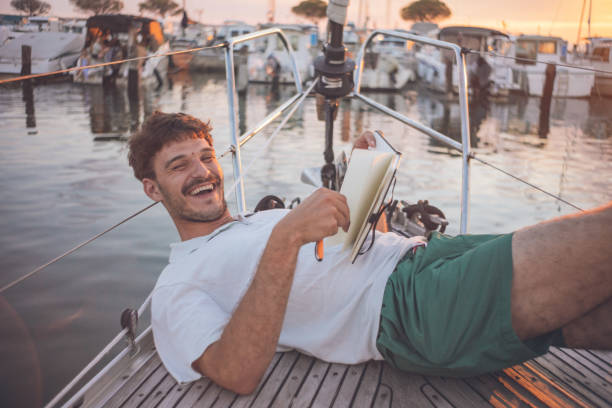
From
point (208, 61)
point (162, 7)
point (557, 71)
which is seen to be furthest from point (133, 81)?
point (162, 7)

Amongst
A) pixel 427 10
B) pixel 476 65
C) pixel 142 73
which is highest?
pixel 427 10

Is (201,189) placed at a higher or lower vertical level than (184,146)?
lower

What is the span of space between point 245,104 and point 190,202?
17348 mm

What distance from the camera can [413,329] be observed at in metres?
1.58

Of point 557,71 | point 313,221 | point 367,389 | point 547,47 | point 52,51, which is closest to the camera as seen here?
point 313,221

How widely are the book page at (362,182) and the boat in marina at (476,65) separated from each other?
19216 mm

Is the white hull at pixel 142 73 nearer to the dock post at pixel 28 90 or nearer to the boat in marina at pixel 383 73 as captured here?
the dock post at pixel 28 90

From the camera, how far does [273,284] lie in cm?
135

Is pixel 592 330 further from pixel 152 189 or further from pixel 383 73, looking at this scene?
pixel 383 73

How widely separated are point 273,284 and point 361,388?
0.57 metres

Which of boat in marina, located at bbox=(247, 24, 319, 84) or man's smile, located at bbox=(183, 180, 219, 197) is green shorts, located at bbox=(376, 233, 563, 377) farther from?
boat in marina, located at bbox=(247, 24, 319, 84)

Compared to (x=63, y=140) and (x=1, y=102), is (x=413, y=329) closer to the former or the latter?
(x=63, y=140)

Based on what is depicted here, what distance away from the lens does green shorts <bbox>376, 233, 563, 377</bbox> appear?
149 cm

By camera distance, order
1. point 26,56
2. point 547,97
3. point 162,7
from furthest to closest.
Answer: point 162,7
point 547,97
point 26,56
